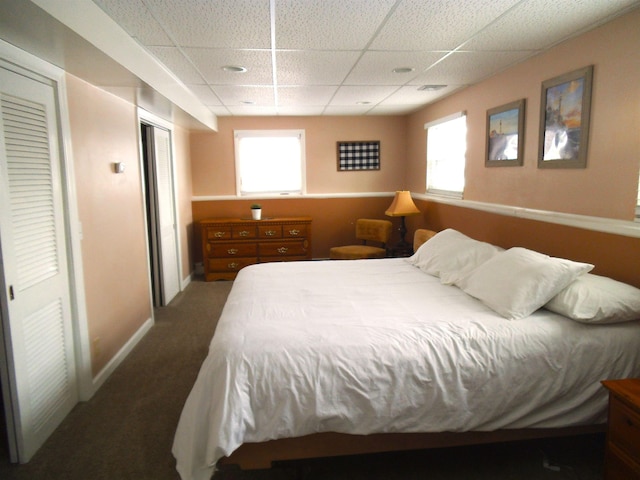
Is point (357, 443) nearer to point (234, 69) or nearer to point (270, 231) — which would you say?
point (234, 69)

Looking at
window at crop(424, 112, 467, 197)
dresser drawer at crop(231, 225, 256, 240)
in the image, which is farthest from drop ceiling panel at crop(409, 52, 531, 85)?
dresser drawer at crop(231, 225, 256, 240)

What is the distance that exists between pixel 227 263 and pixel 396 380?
13.6ft

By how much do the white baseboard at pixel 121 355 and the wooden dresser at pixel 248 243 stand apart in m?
1.72

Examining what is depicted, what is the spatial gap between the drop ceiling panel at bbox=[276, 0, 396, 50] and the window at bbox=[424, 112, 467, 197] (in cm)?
196

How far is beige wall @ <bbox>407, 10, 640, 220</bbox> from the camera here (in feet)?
7.47

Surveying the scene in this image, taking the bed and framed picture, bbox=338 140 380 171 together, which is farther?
framed picture, bbox=338 140 380 171

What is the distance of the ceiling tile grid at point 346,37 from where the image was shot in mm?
2203

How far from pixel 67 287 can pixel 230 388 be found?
144 cm

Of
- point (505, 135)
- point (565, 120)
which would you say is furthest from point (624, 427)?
point (505, 135)

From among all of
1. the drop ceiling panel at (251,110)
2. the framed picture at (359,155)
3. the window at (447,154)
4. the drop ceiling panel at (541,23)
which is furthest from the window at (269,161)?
the drop ceiling panel at (541,23)

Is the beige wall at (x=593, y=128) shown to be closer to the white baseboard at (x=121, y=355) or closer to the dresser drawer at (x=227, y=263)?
the dresser drawer at (x=227, y=263)

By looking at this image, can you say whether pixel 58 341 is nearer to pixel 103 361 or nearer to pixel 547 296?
pixel 103 361

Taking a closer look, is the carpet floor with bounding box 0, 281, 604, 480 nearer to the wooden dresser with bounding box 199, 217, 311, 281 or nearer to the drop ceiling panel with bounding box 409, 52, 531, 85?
the drop ceiling panel with bounding box 409, 52, 531, 85

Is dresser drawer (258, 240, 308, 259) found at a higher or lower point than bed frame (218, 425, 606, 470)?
higher
